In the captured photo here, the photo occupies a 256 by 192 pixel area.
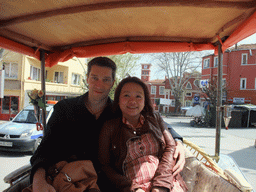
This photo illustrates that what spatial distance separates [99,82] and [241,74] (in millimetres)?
34106

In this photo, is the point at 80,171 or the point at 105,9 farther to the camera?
the point at 105,9

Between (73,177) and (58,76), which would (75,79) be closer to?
(58,76)

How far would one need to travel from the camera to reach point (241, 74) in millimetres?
31500

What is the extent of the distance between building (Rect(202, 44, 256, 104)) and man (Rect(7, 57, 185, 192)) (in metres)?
31.3

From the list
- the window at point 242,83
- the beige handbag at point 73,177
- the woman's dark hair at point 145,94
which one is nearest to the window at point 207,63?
the window at point 242,83

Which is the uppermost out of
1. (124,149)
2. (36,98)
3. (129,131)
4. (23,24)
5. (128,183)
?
(23,24)

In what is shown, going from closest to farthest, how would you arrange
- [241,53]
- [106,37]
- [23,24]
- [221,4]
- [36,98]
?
[221,4]
[23,24]
[106,37]
[36,98]
[241,53]

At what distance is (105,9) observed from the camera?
2275mm

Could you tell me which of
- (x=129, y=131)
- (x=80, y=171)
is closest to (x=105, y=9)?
(x=129, y=131)

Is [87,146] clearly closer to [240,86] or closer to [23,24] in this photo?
[23,24]

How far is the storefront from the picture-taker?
20.2 metres

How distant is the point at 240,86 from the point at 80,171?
1370 inches

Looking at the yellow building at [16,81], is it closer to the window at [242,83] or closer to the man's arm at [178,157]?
the man's arm at [178,157]

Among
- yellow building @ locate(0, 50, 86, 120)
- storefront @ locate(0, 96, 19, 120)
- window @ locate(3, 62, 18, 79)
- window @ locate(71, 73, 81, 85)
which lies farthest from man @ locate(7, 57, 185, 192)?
window @ locate(71, 73, 81, 85)
